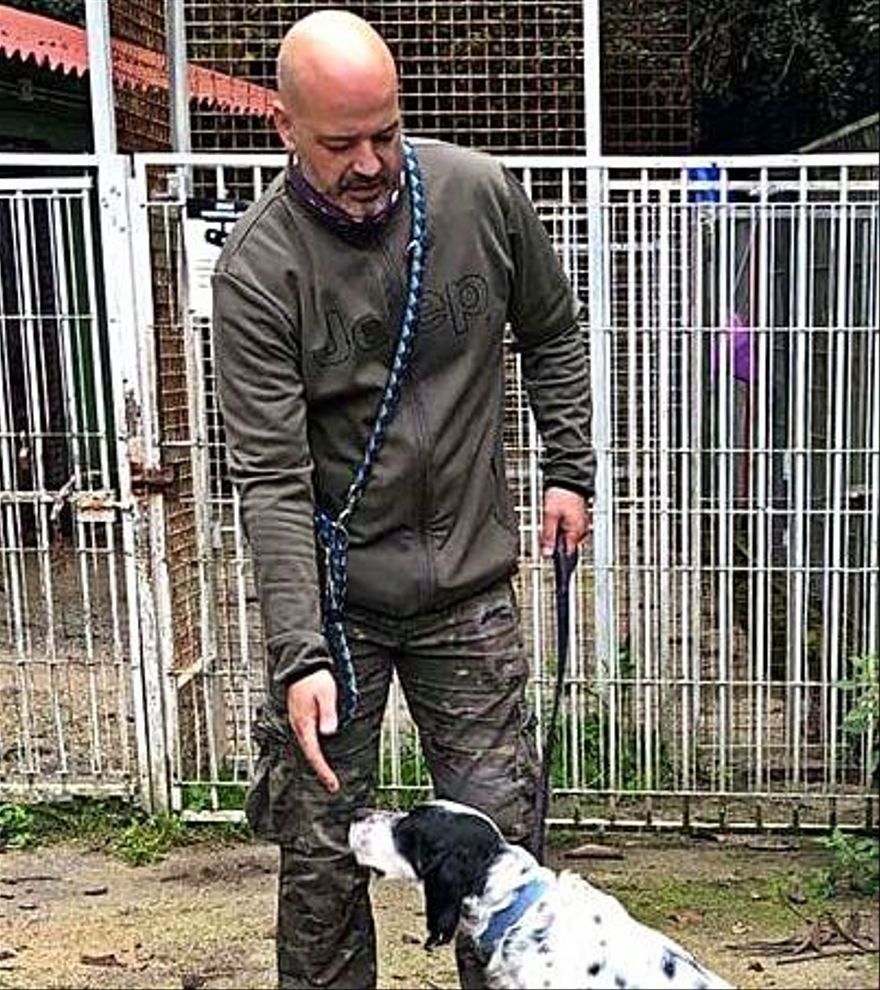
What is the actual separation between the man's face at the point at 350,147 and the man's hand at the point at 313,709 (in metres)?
0.87

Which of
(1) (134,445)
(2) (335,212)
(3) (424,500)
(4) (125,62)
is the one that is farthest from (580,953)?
(4) (125,62)

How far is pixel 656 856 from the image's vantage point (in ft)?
15.6

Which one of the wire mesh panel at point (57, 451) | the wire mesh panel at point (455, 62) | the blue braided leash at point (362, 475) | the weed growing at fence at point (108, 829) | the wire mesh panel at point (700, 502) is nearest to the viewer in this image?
the blue braided leash at point (362, 475)

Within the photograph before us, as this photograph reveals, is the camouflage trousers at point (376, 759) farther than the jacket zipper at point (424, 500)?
Yes

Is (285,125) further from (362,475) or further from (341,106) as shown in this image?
(362,475)

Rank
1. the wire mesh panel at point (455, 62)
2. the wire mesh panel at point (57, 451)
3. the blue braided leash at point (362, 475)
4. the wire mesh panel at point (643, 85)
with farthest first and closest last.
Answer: the wire mesh panel at point (643, 85), the wire mesh panel at point (455, 62), the wire mesh panel at point (57, 451), the blue braided leash at point (362, 475)

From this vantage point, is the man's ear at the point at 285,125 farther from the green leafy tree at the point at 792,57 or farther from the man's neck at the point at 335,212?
the green leafy tree at the point at 792,57

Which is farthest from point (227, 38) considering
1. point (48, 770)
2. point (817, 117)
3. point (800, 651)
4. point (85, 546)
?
point (817, 117)

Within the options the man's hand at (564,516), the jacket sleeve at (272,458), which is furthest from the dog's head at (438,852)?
the man's hand at (564,516)

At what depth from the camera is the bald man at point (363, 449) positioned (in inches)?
113

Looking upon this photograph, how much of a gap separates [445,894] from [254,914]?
1.67 meters

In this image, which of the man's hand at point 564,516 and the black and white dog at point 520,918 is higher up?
the man's hand at point 564,516

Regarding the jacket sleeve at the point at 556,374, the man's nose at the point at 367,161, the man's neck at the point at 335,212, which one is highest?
the man's nose at the point at 367,161

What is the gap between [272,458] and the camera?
2930 millimetres
